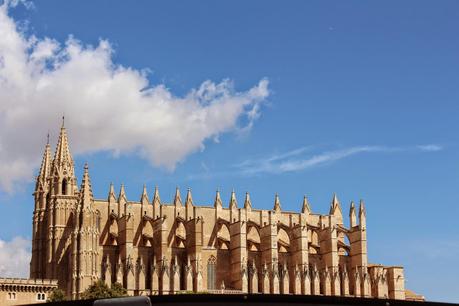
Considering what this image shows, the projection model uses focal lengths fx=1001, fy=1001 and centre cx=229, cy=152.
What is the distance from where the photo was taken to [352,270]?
10775cm

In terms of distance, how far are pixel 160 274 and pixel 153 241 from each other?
5506 mm

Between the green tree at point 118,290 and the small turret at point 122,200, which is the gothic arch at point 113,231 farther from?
the green tree at point 118,290

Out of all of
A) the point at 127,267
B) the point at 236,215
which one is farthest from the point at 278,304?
the point at 236,215

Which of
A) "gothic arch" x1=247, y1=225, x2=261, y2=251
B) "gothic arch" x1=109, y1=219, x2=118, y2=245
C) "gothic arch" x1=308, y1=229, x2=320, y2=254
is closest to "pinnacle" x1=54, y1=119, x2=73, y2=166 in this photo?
"gothic arch" x1=109, y1=219, x2=118, y2=245

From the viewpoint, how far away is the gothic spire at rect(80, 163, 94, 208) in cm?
9460

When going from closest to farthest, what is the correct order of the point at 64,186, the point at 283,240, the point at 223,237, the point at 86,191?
the point at 86,191
the point at 64,186
the point at 223,237
the point at 283,240

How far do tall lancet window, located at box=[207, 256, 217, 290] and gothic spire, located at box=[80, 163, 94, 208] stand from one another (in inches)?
534

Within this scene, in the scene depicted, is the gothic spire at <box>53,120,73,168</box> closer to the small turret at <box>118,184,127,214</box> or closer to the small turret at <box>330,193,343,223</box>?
the small turret at <box>118,184,127,214</box>

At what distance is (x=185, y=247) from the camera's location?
100 meters

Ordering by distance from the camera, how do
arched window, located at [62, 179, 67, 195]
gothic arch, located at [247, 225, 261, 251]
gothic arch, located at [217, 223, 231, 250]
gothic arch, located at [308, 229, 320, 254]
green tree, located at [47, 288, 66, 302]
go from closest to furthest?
1. green tree, located at [47, 288, 66, 302]
2. arched window, located at [62, 179, 67, 195]
3. gothic arch, located at [217, 223, 231, 250]
4. gothic arch, located at [247, 225, 261, 251]
5. gothic arch, located at [308, 229, 320, 254]

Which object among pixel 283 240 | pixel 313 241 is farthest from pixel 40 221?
pixel 313 241

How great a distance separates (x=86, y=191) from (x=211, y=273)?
15346mm

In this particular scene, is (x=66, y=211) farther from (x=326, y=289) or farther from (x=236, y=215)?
(x=326, y=289)

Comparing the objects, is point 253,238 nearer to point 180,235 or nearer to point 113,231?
point 180,235
